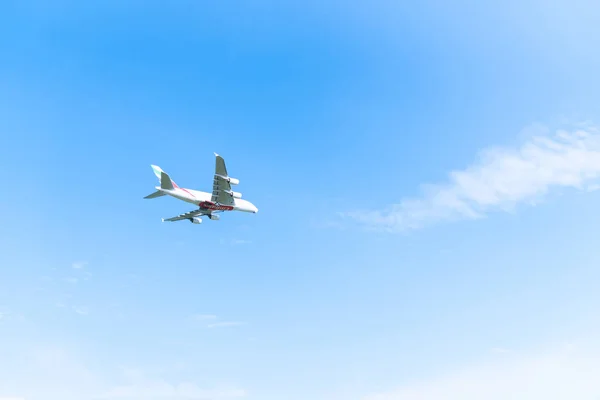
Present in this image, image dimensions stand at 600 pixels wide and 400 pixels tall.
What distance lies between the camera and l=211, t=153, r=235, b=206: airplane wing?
118 m

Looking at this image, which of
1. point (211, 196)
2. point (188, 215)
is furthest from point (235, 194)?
point (188, 215)

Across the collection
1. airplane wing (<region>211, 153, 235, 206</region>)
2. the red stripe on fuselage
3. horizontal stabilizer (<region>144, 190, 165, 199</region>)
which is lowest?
horizontal stabilizer (<region>144, 190, 165, 199</region>)

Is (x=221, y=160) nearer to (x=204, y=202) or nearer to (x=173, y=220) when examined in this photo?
(x=204, y=202)

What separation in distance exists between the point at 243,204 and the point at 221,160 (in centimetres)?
1818

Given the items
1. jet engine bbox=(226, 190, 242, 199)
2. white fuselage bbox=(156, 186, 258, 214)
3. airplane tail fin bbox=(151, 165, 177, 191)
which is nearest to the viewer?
airplane tail fin bbox=(151, 165, 177, 191)

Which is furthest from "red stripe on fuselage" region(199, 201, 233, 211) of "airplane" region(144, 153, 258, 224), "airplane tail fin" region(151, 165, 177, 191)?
"airplane tail fin" region(151, 165, 177, 191)

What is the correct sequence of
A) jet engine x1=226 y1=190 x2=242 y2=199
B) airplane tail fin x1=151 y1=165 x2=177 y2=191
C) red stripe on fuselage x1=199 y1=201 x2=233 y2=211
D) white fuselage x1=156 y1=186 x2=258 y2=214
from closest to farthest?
airplane tail fin x1=151 y1=165 x2=177 y2=191 < white fuselage x1=156 y1=186 x2=258 y2=214 < jet engine x1=226 y1=190 x2=242 y2=199 < red stripe on fuselage x1=199 y1=201 x2=233 y2=211

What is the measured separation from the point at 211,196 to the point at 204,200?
1.70 meters

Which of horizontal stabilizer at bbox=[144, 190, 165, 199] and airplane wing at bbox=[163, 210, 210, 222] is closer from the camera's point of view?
horizontal stabilizer at bbox=[144, 190, 165, 199]

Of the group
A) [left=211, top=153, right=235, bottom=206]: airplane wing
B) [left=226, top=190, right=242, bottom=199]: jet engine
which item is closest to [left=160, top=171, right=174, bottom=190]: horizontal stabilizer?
[left=211, top=153, right=235, bottom=206]: airplane wing

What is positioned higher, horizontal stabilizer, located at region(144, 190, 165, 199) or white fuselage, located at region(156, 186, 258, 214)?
white fuselage, located at region(156, 186, 258, 214)

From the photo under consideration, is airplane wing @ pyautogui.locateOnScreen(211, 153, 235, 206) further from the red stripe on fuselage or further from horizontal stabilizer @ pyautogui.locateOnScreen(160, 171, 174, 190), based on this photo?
horizontal stabilizer @ pyautogui.locateOnScreen(160, 171, 174, 190)

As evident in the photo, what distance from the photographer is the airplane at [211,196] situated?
4697 inches

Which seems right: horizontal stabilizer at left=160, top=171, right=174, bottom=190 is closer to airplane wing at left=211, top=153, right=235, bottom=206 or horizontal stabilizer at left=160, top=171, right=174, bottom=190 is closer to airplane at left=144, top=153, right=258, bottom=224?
airplane at left=144, top=153, right=258, bottom=224
